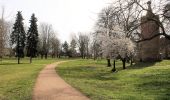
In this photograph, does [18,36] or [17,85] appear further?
[18,36]

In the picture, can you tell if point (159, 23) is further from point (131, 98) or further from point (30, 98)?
point (30, 98)

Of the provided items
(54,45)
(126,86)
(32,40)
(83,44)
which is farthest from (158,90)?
(83,44)

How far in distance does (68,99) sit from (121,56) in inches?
1367

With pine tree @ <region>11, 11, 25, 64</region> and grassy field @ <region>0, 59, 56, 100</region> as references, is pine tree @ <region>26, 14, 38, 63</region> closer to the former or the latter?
pine tree @ <region>11, 11, 25, 64</region>

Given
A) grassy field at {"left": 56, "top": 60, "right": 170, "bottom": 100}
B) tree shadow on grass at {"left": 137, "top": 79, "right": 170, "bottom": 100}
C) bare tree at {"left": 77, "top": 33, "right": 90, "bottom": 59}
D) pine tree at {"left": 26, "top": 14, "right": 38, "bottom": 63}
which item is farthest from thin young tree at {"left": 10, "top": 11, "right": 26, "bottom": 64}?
tree shadow on grass at {"left": 137, "top": 79, "right": 170, "bottom": 100}

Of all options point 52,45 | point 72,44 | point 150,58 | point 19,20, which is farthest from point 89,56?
point 150,58

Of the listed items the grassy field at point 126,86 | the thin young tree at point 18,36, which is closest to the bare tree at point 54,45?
the thin young tree at point 18,36

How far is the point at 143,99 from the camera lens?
48.7 feet

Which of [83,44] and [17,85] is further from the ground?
[83,44]

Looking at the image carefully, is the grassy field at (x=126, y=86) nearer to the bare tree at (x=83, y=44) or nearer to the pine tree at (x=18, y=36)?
the pine tree at (x=18, y=36)

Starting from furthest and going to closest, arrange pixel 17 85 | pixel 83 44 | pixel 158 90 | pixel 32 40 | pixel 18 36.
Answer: pixel 83 44 < pixel 32 40 < pixel 18 36 < pixel 17 85 < pixel 158 90

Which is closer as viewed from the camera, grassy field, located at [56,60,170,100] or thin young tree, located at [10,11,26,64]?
grassy field, located at [56,60,170,100]

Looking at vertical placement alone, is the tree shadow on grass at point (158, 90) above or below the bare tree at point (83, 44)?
below

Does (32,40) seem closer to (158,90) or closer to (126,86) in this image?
(126,86)
